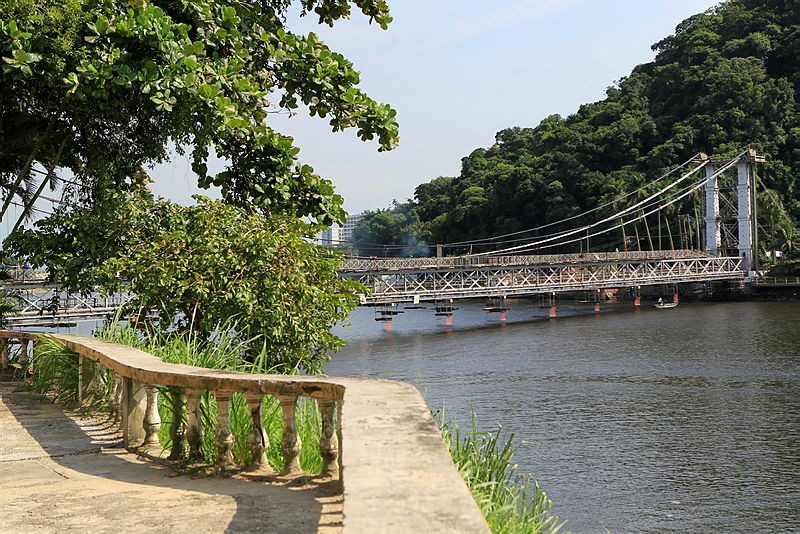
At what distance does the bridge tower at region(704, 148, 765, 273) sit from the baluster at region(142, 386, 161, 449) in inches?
2334

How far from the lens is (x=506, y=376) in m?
26.9

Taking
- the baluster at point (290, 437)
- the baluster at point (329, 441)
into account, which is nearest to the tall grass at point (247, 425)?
the baluster at point (290, 437)

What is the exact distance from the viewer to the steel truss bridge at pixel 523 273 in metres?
44.6

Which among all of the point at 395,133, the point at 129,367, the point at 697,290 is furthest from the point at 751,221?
the point at 129,367

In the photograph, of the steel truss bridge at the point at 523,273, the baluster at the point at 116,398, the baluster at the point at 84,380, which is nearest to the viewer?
the baluster at the point at 116,398

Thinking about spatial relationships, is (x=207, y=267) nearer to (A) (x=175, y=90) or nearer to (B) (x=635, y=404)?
(A) (x=175, y=90)

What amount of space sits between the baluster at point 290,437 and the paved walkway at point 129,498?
0.15 meters

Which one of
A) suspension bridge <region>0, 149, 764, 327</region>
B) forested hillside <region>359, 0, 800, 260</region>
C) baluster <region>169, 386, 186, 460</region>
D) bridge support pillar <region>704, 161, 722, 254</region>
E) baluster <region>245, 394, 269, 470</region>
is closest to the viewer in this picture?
baluster <region>245, 394, 269, 470</region>

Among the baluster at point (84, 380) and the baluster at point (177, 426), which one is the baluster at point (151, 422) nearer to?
the baluster at point (177, 426)

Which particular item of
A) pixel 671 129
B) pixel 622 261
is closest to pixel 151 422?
pixel 622 261

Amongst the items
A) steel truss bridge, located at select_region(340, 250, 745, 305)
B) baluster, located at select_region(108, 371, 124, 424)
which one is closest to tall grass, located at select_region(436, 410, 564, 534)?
baluster, located at select_region(108, 371, 124, 424)

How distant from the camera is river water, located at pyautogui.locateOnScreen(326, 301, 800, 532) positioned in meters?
13.5

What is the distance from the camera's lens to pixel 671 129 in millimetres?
74000

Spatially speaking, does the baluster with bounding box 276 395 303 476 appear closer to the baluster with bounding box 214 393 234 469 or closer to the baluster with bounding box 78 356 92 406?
the baluster with bounding box 214 393 234 469
